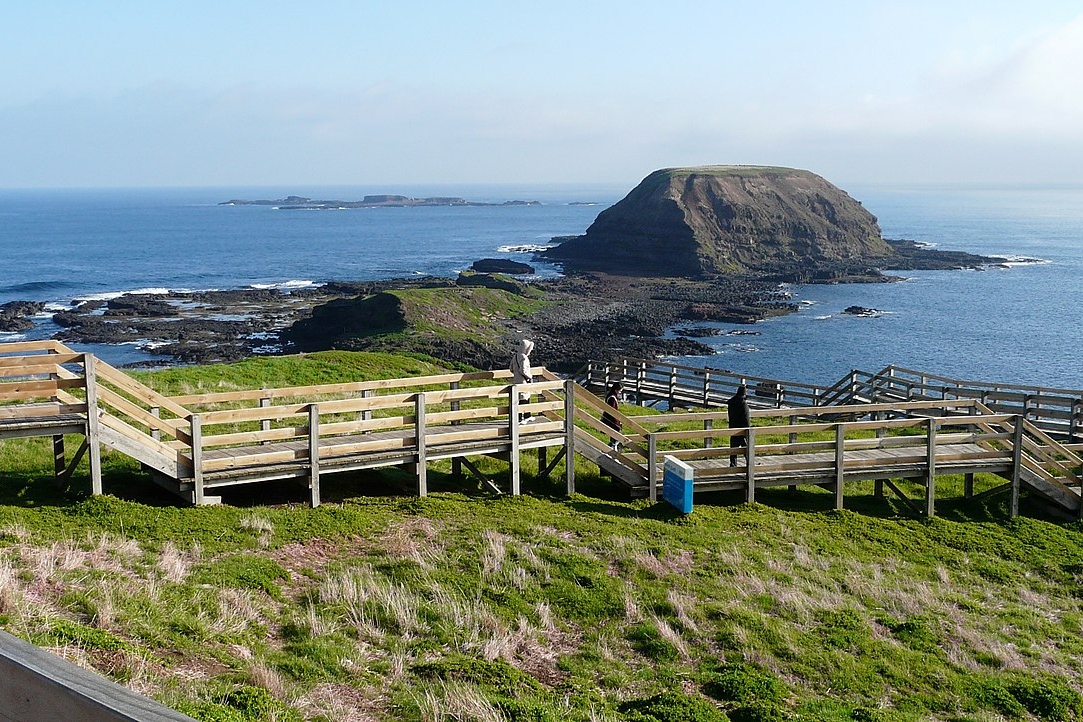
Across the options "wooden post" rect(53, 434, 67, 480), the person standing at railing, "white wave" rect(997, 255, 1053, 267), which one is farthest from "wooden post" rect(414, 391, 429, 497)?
"white wave" rect(997, 255, 1053, 267)

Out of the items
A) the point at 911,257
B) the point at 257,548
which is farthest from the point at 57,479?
the point at 911,257

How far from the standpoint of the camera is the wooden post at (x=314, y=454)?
50.8 feet

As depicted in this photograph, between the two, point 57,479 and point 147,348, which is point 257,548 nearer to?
point 57,479

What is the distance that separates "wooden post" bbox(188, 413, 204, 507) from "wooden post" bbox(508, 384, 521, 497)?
5201mm

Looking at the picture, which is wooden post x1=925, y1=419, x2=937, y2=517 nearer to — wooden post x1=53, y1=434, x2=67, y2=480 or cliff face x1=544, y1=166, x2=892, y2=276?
wooden post x1=53, y1=434, x2=67, y2=480

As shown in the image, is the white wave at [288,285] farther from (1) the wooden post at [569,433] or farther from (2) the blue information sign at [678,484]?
(2) the blue information sign at [678,484]

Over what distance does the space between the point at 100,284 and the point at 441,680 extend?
109 m

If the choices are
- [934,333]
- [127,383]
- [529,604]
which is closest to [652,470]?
[529,604]

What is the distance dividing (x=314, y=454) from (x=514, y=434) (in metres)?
3.59

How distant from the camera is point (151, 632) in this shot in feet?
32.2

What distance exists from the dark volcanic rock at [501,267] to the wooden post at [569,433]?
100 m

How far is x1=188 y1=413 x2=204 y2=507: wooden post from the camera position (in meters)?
14.6

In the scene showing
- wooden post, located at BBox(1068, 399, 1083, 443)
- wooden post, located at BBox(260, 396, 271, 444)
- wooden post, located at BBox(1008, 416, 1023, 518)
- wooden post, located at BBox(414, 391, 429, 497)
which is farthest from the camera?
wooden post, located at BBox(1068, 399, 1083, 443)

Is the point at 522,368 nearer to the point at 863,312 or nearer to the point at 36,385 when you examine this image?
the point at 36,385
